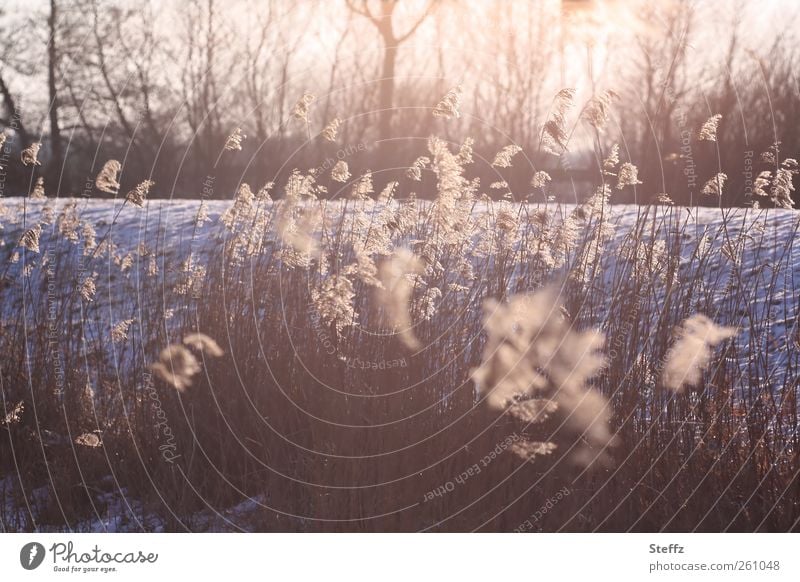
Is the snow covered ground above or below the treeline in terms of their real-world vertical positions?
below

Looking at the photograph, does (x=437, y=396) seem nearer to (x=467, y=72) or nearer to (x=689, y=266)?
(x=689, y=266)

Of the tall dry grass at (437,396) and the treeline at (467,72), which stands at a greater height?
the treeline at (467,72)

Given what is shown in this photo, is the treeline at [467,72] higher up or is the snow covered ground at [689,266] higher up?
the treeline at [467,72]

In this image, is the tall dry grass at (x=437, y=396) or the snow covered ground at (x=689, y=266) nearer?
the tall dry grass at (x=437, y=396)

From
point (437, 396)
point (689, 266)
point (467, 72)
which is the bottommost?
point (437, 396)

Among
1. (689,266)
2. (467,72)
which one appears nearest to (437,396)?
(689,266)

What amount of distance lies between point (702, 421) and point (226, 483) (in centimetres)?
205

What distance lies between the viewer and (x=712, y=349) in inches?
135

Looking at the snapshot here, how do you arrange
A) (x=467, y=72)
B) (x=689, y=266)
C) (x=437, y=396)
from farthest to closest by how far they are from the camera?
(x=467, y=72), (x=689, y=266), (x=437, y=396)

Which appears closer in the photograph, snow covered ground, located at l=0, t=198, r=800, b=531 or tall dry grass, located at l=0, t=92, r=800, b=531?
tall dry grass, located at l=0, t=92, r=800, b=531

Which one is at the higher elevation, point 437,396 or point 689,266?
point 689,266

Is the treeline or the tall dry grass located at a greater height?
the treeline

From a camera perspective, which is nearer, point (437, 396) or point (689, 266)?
point (437, 396)

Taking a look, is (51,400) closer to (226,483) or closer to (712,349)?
(226,483)
